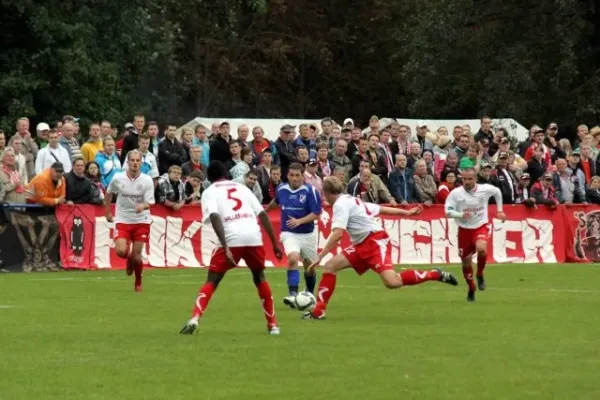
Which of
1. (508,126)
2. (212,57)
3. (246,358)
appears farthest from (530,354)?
(212,57)

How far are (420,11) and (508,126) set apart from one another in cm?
1791

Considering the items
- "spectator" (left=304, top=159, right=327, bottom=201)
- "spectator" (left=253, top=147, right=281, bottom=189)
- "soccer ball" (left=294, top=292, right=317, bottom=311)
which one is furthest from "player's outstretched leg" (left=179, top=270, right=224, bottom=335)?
"spectator" (left=253, top=147, right=281, bottom=189)

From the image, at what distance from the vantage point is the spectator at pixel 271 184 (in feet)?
94.6

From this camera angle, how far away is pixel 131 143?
2842cm

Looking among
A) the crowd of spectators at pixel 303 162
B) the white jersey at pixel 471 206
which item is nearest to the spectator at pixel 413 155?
the crowd of spectators at pixel 303 162

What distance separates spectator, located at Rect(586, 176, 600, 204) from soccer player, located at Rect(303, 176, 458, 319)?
47.2 feet

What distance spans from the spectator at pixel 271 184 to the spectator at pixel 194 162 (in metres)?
1.22

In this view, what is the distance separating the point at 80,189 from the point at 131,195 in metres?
4.65

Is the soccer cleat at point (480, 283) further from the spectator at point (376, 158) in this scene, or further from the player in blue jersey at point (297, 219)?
the spectator at point (376, 158)

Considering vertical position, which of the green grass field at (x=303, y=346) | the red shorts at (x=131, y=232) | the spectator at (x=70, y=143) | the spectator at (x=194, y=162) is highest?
the spectator at (x=70, y=143)

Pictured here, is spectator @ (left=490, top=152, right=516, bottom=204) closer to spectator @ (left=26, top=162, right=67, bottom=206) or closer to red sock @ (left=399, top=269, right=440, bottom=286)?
spectator @ (left=26, top=162, right=67, bottom=206)

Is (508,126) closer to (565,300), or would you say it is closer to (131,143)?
(131,143)

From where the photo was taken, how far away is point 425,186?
31.0 metres

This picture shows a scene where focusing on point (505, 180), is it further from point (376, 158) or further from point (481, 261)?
point (481, 261)
